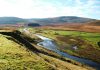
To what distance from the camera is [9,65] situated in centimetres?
2338

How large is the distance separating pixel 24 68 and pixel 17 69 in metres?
1.06

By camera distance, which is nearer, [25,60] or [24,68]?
[24,68]

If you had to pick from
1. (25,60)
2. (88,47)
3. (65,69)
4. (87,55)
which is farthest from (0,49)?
(88,47)

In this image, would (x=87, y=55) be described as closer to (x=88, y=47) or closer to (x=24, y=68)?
(x=88, y=47)

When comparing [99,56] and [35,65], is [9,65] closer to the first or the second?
[35,65]

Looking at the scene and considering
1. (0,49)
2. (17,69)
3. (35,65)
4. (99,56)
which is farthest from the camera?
(99,56)

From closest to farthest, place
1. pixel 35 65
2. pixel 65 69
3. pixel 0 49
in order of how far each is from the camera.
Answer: pixel 35 65, pixel 0 49, pixel 65 69

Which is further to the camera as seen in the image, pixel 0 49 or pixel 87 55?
pixel 87 55

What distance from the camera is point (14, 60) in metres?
25.8

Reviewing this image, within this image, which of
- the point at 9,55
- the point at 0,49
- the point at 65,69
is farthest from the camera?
the point at 65,69

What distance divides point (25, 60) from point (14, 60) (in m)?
1.46

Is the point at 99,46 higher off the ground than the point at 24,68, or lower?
lower

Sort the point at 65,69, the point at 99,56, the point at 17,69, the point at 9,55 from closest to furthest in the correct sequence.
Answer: the point at 17,69
the point at 9,55
the point at 65,69
the point at 99,56

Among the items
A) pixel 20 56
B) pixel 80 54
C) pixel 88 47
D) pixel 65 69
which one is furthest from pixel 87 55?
pixel 20 56
